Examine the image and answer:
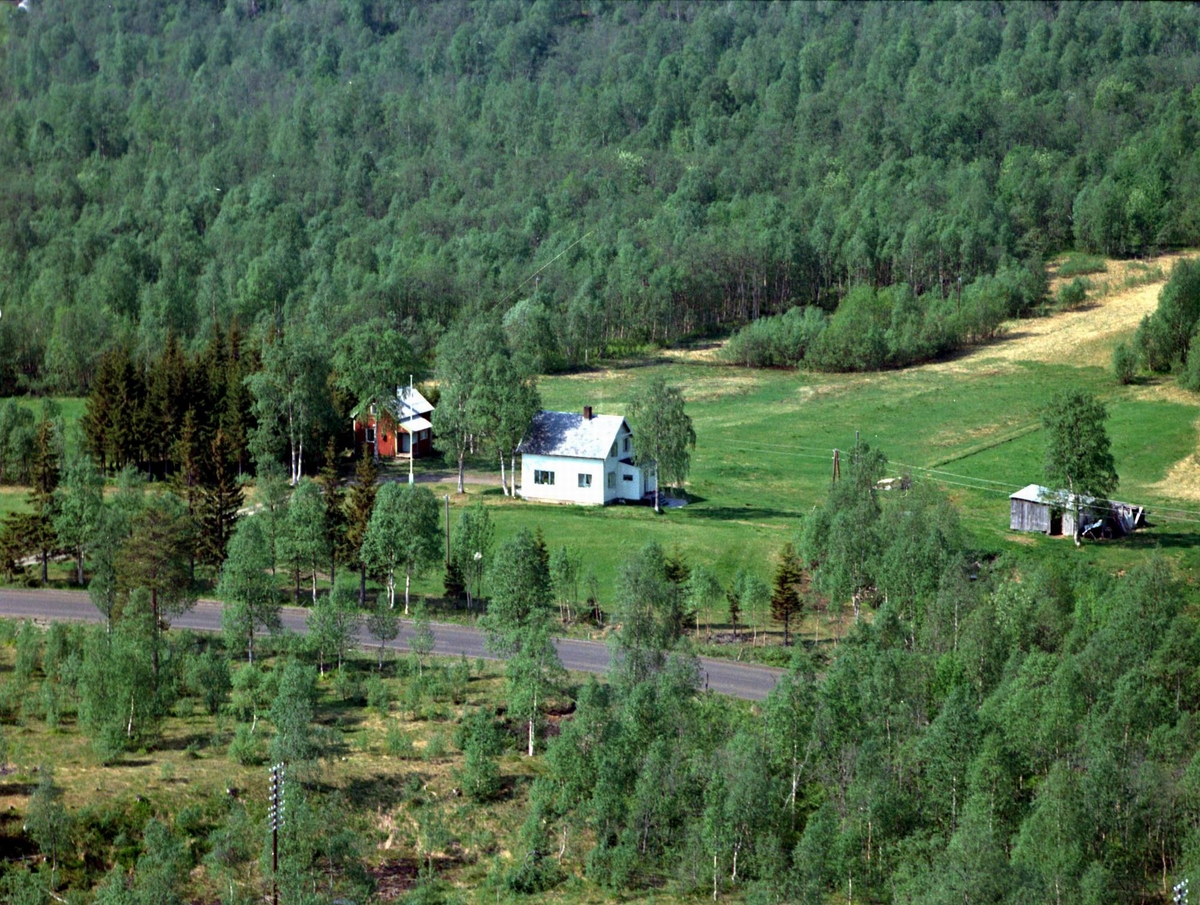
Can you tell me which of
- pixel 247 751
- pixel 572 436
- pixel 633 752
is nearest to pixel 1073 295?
pixel 572 436

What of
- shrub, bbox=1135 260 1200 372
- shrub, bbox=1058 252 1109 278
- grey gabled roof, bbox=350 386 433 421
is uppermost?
shrub, bbox=1058 252 1109 278

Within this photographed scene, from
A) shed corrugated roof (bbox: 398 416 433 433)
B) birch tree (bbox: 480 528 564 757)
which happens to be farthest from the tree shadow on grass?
shed corrugated roof (bbox: 398 416 433 433)

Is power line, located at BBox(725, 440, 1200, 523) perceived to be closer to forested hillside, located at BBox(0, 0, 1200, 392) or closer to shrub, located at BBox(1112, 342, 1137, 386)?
shrub, located at BBox(1112, 342, 1137, 386)

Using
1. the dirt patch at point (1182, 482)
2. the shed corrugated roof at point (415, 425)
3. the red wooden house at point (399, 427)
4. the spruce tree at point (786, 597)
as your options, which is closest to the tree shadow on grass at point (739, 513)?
the spruce tree at point (786, 597)

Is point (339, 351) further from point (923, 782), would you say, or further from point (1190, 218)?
point (1190, 218)

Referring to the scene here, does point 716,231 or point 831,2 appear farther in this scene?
point 831,2

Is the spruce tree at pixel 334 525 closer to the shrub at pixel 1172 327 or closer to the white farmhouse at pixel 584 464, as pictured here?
the white farmhouse at pixel 584 464

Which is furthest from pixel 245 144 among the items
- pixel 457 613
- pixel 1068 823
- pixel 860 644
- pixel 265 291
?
pixel 1068 823
